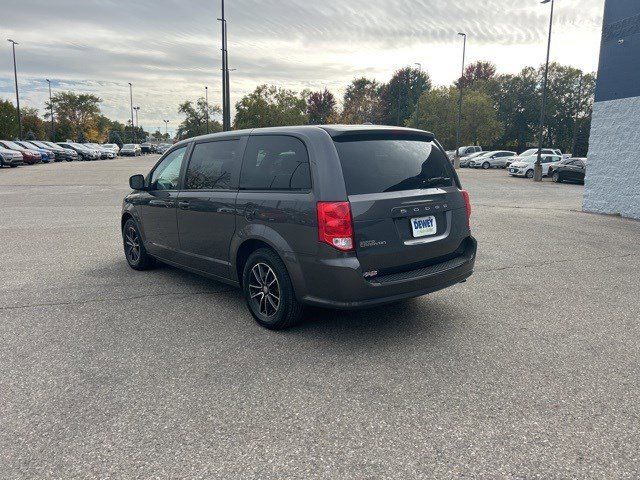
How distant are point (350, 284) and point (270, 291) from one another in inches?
34.8

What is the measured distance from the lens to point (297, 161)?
4.13 meters

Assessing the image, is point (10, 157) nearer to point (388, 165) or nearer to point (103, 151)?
point (103, 151)

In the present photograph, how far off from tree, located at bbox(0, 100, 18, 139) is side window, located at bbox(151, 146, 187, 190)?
61.9 m

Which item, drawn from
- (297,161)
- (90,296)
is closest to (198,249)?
(90,296)

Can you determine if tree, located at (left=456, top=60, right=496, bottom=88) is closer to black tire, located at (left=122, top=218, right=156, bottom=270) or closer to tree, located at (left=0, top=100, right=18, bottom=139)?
tree, located at (left=0, top=100, right=18, bottom=139)

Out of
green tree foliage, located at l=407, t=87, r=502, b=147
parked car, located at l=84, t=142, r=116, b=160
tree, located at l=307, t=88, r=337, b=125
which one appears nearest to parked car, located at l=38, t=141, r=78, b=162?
parked car, located at l=84, t=142, r=116, b=160

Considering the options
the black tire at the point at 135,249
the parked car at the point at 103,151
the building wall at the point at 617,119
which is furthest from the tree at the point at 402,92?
the black tire at the point at 135,249

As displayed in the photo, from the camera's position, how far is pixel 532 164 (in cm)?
2933

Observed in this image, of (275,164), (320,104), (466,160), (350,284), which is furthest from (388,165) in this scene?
(320,104)

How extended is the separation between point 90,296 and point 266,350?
2.46 meters

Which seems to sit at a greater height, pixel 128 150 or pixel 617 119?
pixel 617 119

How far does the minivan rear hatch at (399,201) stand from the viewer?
3861 mm

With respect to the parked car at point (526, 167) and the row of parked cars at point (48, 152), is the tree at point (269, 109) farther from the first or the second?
the parked car at point (526, 167)

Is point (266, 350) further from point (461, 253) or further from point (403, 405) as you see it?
point (461, 253)
